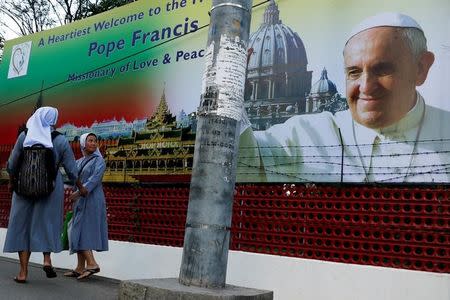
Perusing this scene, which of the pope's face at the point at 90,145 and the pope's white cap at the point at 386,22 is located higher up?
the pope's white cap at the point at 386,22

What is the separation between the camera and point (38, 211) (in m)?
5.12

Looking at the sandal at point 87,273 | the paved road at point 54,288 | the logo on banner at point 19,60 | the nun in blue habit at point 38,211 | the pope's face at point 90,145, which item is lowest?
the paved road at point 54,288

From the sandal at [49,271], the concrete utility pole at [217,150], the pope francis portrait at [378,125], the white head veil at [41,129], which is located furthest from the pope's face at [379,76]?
the sandal at [49,271]

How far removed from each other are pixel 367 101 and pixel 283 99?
2.95 feet

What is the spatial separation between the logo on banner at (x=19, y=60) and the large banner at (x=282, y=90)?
885mm

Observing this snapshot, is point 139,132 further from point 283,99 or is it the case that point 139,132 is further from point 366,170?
point 366,170

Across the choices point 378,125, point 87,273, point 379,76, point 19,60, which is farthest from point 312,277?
point 19,60

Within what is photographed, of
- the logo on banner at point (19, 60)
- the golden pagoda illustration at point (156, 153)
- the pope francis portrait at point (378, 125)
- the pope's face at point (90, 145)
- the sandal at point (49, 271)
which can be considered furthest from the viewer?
the logo on banner at point (19, 60)

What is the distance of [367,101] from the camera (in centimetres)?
478

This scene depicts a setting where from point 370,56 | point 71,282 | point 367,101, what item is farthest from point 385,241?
point 71,282

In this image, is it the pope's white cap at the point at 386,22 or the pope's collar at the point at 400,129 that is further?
the pope's white cap at the point at 386,22

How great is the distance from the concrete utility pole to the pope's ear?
1.94m

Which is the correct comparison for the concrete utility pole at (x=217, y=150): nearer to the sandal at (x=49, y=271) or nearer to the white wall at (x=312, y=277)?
the white wall at (x=312, y=277)

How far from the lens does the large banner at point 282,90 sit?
4477 millimetres
